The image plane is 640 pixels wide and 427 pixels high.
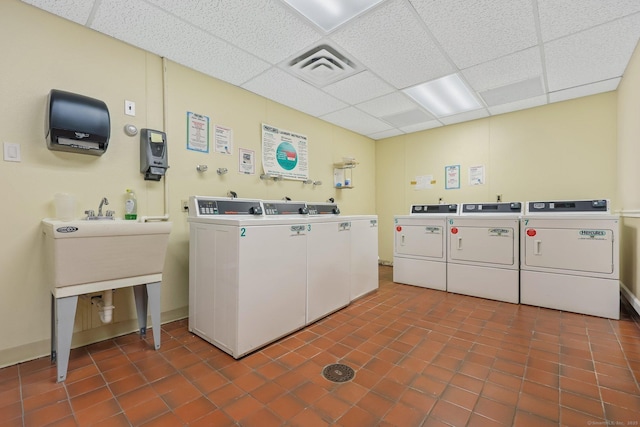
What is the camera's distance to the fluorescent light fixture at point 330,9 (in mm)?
1921

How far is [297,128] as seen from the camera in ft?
12.6

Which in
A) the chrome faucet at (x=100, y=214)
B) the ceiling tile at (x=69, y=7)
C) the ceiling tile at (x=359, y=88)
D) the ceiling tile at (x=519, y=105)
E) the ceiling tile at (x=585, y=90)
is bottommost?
the chrome faucet at (x=100, y=214)

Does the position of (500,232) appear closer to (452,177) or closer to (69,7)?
(452,177)

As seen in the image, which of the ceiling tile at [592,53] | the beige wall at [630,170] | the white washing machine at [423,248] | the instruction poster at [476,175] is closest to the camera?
the ceiling tile at [592,53]

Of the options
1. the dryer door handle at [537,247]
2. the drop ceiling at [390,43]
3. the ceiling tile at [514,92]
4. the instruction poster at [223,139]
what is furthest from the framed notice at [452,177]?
the instruction poster at [223,139]

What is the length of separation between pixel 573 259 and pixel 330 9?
3.43m

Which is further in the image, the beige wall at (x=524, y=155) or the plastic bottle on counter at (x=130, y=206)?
the beige wall at (x=524, y=155)

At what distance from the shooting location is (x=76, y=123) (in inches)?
75.3

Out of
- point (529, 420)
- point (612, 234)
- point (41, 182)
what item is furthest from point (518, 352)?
point (41, 182)

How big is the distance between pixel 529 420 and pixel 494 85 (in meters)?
3.27

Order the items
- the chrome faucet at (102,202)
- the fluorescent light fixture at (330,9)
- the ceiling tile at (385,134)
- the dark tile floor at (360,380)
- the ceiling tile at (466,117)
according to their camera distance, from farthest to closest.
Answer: the ceiling tile at (385,134)
the ceiling tile at (466,117)
the chrome faucet at (102,202)
the fluorescent light fixture at (330,9)
the dark tile floor at (360,380)

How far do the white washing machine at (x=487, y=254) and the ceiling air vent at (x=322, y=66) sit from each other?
2.33 meters

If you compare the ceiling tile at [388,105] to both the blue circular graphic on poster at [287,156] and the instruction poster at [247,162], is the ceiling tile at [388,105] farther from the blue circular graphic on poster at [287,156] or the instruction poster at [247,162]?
the instruction poster at [247,162]

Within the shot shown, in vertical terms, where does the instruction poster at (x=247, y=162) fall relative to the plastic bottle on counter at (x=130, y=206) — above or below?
above
